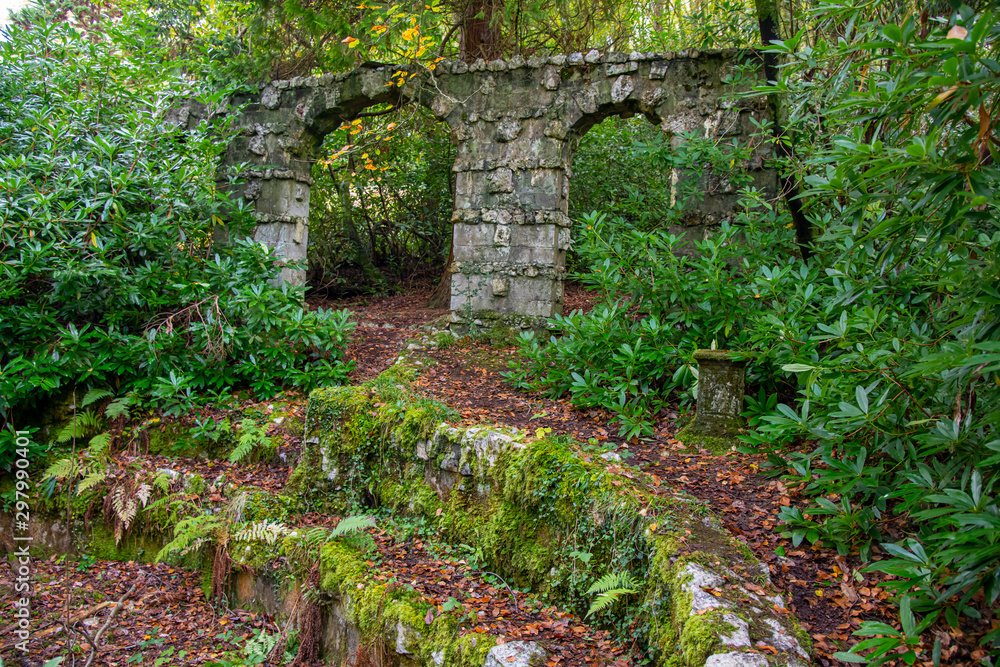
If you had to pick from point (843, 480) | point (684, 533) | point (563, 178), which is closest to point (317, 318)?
point (563, 178)

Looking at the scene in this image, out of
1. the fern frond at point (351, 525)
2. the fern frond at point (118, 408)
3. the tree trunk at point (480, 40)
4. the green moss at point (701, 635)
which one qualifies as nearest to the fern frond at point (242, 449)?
the fern frond at point (118, 408)

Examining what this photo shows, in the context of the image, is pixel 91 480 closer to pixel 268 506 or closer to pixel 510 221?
pixel 268 506

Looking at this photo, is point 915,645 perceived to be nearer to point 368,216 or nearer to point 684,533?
point 684,533

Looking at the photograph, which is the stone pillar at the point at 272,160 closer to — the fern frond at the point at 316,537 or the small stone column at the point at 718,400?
the fern frond at the point at 316,537

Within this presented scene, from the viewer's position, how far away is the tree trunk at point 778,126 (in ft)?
15.8

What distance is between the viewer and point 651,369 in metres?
4.77

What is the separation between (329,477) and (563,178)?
415 cm

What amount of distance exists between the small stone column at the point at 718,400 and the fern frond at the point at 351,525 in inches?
85.7

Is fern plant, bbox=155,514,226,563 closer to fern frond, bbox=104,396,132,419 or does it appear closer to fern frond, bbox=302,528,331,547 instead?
fern frond, bbox=302,528,331,547

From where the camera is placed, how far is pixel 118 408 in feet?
18.3

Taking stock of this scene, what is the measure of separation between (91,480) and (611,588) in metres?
4.41

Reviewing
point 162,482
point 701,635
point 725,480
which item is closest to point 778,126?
point 725,480

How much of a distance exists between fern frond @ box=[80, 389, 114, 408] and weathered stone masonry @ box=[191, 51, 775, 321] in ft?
9.06

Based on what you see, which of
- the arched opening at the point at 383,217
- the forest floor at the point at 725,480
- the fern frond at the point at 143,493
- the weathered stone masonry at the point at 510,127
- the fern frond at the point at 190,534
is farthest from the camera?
the arched opening at the point at 383,217
